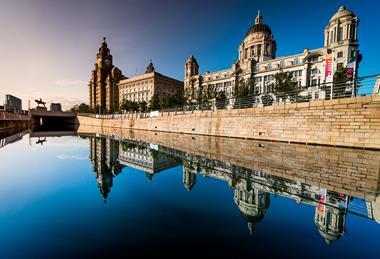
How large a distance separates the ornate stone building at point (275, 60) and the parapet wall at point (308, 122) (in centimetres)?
2639

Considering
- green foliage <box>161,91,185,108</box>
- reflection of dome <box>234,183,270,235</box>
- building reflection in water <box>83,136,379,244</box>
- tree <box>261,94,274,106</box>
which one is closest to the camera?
building reflection in water <box>83,136,379,244</box>

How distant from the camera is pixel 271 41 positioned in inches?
2625

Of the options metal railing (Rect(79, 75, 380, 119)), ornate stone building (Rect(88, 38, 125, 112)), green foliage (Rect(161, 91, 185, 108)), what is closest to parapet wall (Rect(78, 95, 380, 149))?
metal railing (Rect(79, 75, 380, 119))

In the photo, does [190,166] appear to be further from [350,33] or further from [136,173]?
[350,33]

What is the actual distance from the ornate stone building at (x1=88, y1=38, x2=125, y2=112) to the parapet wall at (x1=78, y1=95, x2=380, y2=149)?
82.3m

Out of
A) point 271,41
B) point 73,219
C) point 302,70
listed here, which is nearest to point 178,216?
point 73,219

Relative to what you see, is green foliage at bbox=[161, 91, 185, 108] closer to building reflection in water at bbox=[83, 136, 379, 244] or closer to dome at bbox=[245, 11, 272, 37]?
building reflection in water at bbox=[83, 136, 379, 244]

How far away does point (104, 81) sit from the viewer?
95.1 metres

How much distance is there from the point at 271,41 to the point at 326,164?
73925 millimetres

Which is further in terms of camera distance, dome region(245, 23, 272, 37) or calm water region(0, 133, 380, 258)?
dome region(245, 23, 272, 37)

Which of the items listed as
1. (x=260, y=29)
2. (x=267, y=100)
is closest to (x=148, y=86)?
(x=260, y=29)

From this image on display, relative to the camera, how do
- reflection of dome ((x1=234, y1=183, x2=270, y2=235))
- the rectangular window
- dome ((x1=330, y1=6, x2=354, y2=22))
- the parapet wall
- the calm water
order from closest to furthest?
the calm water → reflection of dome ((x1=234, y1=183, x2=270, y2=235)) → the parapet wall → dome ((x1=330, y1=6, x2=354, y2=22)) → the rectangular window

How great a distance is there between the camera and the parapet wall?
391 inches

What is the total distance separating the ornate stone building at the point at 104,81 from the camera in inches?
3575
